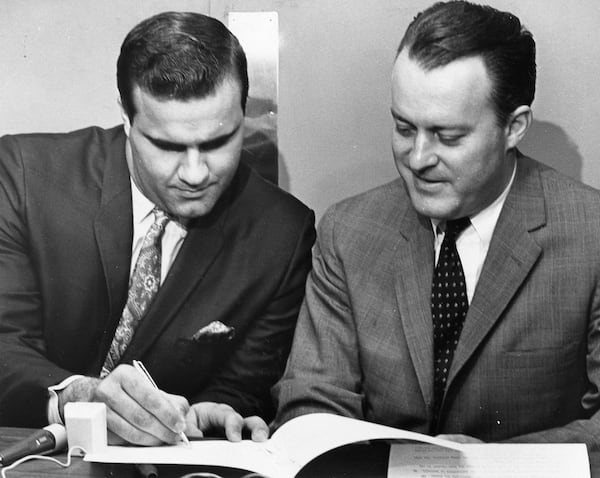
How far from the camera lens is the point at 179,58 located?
200 cm

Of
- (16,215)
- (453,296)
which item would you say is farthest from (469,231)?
(16,215)

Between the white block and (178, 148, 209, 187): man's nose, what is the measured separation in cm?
57

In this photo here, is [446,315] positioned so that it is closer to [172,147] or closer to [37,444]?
[172,147]

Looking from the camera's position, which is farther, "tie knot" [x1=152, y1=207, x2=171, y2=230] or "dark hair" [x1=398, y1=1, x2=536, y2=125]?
"tie knot" [x1=152, y1=207, x2=171, y2=230]

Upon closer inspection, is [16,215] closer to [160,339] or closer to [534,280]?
[160,339]

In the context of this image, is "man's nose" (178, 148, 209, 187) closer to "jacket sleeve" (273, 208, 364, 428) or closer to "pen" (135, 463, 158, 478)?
"jacket sleeve" (273, 208, 364, 428)

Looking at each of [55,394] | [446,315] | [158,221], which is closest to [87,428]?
[55,394]

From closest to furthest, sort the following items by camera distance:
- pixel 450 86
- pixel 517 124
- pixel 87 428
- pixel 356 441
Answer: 1. pixel 356 441
2. pixel 87 428
3. pixel 450 86
4. pixel 517 124

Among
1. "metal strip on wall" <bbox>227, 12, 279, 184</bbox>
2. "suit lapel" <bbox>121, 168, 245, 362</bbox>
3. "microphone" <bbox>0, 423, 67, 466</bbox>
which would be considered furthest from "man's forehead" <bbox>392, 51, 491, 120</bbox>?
"microphone" <bbox>0, 423, 67, 466</bbox>

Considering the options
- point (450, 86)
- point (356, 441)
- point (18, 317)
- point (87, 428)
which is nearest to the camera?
point (356, 441)

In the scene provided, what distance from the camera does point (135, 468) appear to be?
168cm

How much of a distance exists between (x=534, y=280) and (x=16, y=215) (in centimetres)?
116

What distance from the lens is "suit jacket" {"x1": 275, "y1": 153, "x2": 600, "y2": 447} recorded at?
194 cm

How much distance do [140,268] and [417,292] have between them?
63cm
